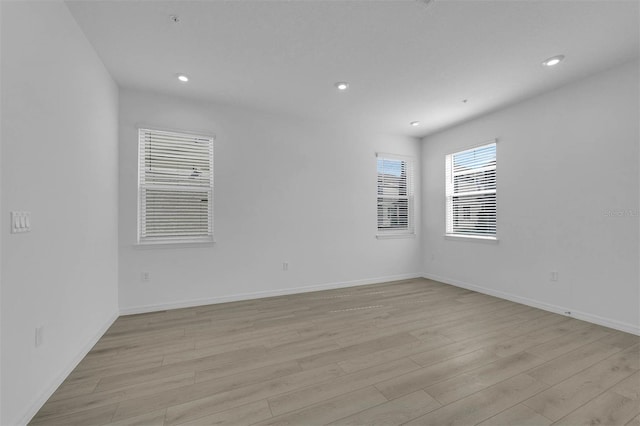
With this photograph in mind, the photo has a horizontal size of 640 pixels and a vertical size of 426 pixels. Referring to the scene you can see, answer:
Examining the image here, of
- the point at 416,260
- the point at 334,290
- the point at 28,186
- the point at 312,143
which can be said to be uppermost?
the point at 312,143

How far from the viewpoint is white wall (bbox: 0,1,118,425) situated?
147 centimetres

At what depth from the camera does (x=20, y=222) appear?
5.02ft

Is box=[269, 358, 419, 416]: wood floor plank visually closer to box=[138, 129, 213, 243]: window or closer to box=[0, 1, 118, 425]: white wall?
box=[0, 1, 118, 425]: white wall

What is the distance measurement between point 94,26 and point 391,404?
3630mm

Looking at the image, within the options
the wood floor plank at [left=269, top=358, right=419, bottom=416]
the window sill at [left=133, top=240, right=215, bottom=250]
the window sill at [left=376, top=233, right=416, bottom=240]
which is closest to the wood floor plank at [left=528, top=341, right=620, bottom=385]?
the wood floor plank at [left=269, top=358, right=419, bottom=416]

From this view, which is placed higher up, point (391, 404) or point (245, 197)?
point (245, 197)

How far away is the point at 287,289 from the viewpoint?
4.13 meters

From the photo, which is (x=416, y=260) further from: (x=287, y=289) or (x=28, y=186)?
(x=28, y=186)

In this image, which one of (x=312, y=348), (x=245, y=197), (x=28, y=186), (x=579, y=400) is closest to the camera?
(x=28, y=186)

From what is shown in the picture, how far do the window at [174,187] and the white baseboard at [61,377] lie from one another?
1.11 meters

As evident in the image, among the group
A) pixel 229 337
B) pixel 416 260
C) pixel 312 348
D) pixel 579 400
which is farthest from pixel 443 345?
pixel 416 260

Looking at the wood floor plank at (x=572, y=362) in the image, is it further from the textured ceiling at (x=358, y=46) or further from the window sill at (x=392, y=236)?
the window sill at (x=392, y=236)

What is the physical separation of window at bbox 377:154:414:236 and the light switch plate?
172 inches

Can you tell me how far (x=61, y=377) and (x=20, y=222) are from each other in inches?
47.2
